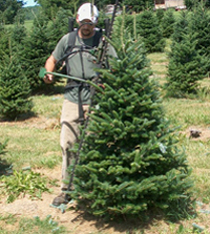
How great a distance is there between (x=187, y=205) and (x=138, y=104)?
124 centimetres

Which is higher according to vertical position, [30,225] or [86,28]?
[86,28]

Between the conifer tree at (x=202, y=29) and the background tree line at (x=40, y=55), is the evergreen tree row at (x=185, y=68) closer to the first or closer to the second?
the background tree line at (x=40, y=55)

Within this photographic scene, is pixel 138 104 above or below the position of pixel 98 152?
above

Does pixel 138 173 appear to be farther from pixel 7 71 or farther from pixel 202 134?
→ pixel 7 71

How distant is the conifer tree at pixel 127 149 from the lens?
3.50 m

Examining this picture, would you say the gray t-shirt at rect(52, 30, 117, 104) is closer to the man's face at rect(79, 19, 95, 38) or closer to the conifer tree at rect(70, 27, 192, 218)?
the man's face at rect(79, 19, 95, 38)

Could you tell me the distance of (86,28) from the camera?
4312 millimetres

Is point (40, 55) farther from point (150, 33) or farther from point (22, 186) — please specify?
point (150, 33)

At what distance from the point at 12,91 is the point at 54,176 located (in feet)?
13.8

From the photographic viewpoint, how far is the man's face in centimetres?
429

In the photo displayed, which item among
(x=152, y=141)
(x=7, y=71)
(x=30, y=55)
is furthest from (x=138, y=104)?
(x=30, y=55)

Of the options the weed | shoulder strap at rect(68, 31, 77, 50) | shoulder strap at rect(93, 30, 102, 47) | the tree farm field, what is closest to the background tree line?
the tree farm field

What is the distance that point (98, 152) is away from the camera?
3596mm

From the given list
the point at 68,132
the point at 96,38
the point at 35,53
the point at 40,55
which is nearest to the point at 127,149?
the point at 68,132
